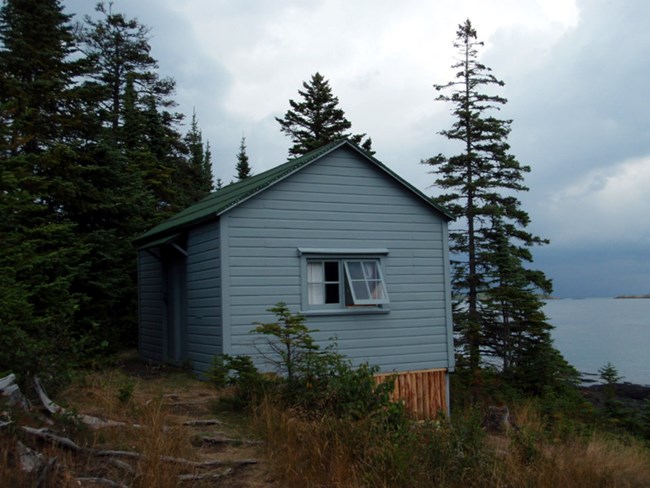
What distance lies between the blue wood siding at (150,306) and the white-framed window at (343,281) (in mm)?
4086

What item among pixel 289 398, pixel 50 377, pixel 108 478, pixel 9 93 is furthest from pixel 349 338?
pixel 9 93

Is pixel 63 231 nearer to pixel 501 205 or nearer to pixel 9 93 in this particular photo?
pixel 9 93

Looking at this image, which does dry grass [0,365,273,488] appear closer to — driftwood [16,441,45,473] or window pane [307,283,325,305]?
driftwood [16,441,45,473]

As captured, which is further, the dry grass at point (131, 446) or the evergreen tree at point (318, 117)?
the evergreen tree at point (318, 117)

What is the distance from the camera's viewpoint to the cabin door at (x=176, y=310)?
13.3 meters

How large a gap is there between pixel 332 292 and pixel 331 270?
0.44m

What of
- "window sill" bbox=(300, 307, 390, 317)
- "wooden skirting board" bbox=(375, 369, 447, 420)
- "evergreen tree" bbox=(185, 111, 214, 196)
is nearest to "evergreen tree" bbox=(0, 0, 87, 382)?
"window sill" bbox=(300, 307, 390, 317)

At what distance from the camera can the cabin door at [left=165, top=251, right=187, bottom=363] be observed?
13281 mm

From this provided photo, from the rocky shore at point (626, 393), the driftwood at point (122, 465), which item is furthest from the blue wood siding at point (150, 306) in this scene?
the rocky shore at point (626, 393)

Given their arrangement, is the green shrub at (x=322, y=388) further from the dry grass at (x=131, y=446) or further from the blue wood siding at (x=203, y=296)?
the blue wood siding at (x=203, y=296)

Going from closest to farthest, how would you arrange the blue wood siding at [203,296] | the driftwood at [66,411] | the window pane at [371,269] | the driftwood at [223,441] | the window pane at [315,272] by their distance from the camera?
the driftwood at [66,411] → the driftwood at [223,441] → the blue wood siding at [203,296] → the window pane at [315,272] → the window pane at [371,269]

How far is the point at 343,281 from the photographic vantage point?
12555 mm

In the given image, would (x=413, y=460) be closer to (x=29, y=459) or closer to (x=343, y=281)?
(x=29, y=459)

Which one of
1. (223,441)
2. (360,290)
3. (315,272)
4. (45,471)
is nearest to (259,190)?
(315,272)
